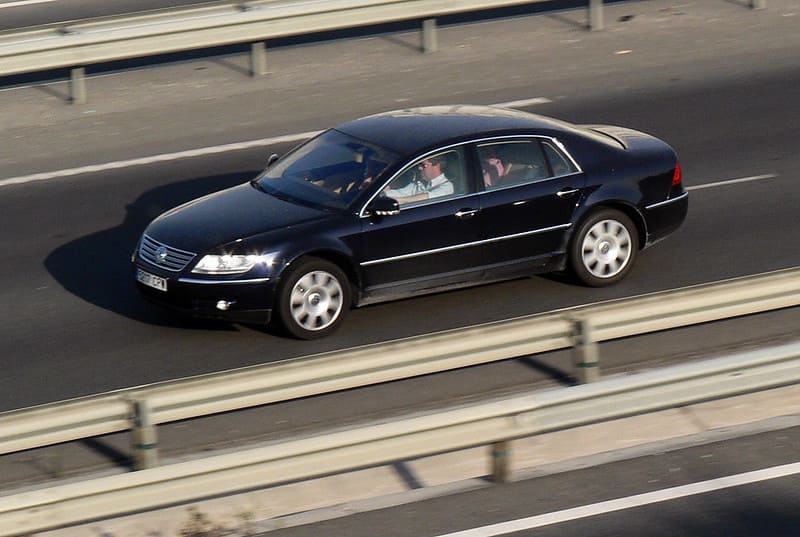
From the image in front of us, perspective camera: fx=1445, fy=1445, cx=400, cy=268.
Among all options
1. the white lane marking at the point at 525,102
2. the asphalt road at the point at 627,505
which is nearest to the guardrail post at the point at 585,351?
the asphalt road at the point at 627,505

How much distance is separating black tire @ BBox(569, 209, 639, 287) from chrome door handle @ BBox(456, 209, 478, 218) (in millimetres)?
961

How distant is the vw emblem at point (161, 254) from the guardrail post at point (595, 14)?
9556 mm

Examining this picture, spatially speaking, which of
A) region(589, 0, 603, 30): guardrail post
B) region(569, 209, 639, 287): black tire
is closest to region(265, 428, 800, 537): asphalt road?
region(569, 209, 639, 287): black tire

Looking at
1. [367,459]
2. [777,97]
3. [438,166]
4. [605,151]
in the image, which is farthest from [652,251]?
[367,459]

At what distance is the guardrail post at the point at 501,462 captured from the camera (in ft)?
27.6

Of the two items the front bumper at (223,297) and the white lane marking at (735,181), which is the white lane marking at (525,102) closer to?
the white lane marking at (735,181)

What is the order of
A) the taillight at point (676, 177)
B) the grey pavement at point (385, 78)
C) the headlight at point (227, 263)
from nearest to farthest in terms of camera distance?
the headlight at point (227, 263), the taillight at point (676, 177), the grey pavement at point (385, 78)

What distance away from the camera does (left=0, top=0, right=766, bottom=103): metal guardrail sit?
1675 cm

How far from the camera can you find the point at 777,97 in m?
17.0

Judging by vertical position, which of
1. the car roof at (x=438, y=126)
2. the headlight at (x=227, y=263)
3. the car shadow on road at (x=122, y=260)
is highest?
the car roof at (x=438, y=126)

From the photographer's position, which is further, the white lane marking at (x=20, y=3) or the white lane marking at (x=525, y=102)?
the white lane marking at (x=20, y=3)

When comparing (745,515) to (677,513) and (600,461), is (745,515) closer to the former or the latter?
(677,513)

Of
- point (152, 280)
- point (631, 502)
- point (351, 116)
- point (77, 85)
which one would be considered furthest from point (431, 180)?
point (77, 85)

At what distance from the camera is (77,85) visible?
17.1m
